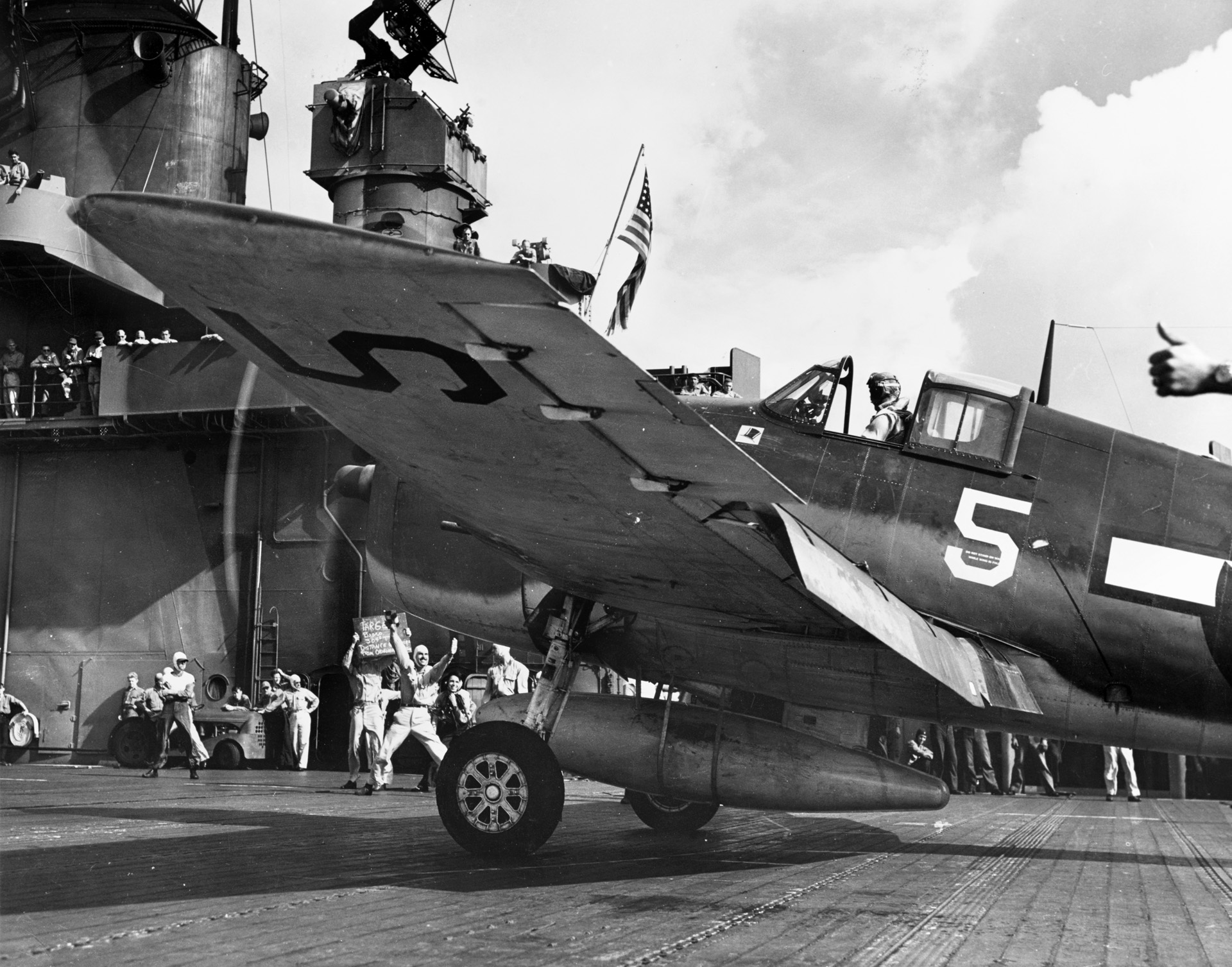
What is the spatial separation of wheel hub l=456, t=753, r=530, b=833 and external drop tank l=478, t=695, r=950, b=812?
0.59 metres

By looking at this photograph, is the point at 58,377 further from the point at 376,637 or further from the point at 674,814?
the point at 674,814

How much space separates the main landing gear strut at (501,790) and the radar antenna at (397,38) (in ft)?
70.9

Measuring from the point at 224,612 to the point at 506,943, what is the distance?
762 inches

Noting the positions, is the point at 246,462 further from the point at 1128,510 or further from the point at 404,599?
the point at 1128,510

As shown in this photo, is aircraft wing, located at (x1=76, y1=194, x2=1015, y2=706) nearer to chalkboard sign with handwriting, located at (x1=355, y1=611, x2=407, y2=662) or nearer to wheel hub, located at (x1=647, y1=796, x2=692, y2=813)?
wheel hub, located at (x1=647, y1=796, x2=692, y2=813)

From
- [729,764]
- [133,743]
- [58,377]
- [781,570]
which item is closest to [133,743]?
[133,743]

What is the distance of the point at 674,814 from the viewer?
939 cm

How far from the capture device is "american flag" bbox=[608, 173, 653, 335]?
50.2 ft

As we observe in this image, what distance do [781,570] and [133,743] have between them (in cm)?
1785

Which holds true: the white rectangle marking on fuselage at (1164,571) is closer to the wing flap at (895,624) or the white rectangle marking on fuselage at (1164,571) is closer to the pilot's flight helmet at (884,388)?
the wing flap at (895,624)

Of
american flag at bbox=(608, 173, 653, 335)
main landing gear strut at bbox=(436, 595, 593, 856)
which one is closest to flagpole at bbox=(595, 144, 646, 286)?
american flag at bbox=(608, 173, 653, 335)

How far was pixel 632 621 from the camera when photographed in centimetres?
823

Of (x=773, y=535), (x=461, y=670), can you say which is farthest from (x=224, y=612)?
(x=773, y=535)

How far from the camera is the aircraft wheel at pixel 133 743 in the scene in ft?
66.0
